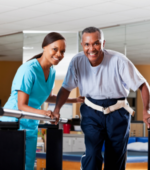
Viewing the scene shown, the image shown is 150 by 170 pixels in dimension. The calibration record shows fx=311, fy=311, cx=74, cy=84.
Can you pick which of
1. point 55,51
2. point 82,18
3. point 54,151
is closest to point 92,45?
point 55,51

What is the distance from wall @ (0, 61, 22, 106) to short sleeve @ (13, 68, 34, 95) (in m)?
10.1

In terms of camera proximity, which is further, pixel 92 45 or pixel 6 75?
pixel 6 75

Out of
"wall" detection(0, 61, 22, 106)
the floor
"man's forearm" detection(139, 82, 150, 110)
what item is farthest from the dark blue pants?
"wall" detection(0, 61, 22, 106)

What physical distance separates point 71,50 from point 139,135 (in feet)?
7.91

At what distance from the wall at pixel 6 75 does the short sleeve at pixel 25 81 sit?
33.2 feet

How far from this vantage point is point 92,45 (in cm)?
200

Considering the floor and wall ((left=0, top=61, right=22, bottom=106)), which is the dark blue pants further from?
wall ((left=0, top=61, right=22, bottom=106))

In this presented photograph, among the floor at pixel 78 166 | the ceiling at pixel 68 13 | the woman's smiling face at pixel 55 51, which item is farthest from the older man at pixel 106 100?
the ceiling at pixel 68 13

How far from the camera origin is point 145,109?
207 cm

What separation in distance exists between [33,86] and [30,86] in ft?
0.16

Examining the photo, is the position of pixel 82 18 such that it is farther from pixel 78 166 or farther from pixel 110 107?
pixel 110 107

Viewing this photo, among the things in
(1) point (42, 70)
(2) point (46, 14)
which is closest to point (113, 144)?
(1) point (42, 70)

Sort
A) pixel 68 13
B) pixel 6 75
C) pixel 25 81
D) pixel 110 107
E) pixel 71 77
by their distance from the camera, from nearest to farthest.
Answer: pixel 25 81 < pixel 110 107 < pixel 71 77 < pixel 68 13 < pixel 6 75

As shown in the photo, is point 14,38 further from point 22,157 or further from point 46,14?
point 22,157
